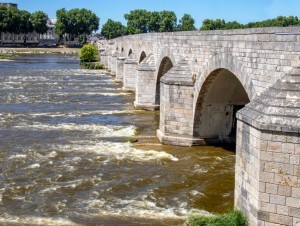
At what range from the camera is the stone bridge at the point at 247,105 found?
8.65 metres

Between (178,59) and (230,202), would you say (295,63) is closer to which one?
(230,202)

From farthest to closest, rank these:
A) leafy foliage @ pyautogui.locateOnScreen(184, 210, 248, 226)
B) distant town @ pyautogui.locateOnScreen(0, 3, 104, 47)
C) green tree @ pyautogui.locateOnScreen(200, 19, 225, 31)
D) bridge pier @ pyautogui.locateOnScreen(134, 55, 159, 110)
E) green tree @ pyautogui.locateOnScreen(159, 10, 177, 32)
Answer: distant town @ pyautogui.locateOnScreen(0, 3, 104, 47), green tree @ pyautogui.locateOnScreen(159, 10, 177, 32), green tree @ pyautogui.locateOnScreen(200, 19, 225, 31), bridge pier @ pyautogui.locateOnScreen(134, 55, 159, 110), leafy foliage @ pyautogui.locateOnScreen(184, 210, 248, 226)

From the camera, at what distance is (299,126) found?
27.7 feet

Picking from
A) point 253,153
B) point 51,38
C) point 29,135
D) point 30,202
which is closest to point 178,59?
point 29,135

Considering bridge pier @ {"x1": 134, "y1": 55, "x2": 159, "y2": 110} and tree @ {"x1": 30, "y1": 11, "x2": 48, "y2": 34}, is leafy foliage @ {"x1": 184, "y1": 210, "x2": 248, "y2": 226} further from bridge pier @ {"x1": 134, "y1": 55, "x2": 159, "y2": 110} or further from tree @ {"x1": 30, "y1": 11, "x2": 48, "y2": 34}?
tree @ {"x1": 30, "y1": 11, "x2": 48, "y2": 34}

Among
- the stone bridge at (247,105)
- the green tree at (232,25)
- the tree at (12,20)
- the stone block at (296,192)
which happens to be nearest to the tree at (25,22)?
the tree at (12,20)

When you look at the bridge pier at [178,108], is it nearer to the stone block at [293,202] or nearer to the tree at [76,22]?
the stone block at [293,202]

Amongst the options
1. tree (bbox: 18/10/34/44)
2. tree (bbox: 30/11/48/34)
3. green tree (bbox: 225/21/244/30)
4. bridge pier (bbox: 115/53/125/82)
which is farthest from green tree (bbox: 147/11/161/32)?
bridge pier (bbox: 115/53/125/82)

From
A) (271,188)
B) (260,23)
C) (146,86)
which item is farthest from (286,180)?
(260,23)

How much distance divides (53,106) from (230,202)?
58.5 ft

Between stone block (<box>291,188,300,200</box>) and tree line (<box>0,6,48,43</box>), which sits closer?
stone block (<box>291,188,300,200</box>)

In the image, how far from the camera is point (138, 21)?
127312 millimetres

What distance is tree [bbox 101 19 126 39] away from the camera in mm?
136375

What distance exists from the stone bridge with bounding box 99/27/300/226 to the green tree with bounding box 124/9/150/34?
103 meters
